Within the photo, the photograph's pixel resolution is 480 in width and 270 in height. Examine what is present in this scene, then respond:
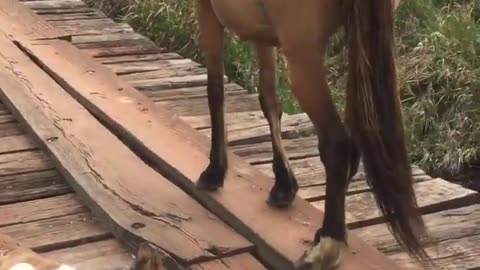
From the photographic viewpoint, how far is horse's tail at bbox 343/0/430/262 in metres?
1.98

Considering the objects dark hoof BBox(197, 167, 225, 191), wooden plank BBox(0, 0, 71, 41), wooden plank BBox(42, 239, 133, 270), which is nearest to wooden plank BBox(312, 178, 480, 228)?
dark hoof BBox(197, 167, 225, 191)

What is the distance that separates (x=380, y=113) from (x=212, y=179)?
744 mm

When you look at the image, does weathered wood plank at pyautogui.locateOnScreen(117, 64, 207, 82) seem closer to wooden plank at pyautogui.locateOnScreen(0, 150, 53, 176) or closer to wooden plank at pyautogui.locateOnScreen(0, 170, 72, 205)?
wooden plank at pyautogui.locateOnScreen(0, 150, 53, 176)

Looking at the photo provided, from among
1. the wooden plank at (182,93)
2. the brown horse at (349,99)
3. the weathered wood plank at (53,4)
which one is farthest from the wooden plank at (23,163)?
the weathered wood plank at (53,4)

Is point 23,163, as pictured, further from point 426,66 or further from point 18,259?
point 426,66

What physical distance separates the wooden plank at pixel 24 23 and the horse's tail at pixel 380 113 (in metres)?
2.50

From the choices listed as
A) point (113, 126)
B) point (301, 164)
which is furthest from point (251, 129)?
point (113, 126)

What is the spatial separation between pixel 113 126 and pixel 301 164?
704 mm

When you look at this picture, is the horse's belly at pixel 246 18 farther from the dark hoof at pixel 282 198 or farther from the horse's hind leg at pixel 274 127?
the dark hoof at pixel 282 198

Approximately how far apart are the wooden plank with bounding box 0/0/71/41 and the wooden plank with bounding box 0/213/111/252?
6.03 feet

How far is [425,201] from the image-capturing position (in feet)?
9.11

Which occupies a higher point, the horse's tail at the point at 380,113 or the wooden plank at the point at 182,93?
the horse's tail at the point at 380,113

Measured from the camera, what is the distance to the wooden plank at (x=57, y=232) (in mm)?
2395

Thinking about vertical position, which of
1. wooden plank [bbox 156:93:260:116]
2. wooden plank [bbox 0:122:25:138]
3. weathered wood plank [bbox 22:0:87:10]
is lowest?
wooden plank [bbox 0:122:25:138]
